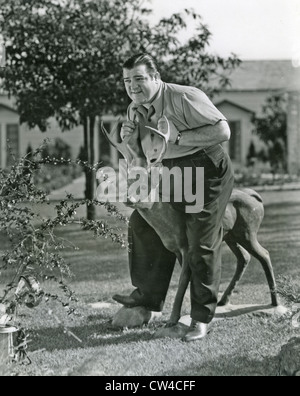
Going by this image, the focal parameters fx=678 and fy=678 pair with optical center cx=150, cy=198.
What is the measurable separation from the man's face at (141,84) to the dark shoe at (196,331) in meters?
1.40

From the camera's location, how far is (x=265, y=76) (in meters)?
5.95

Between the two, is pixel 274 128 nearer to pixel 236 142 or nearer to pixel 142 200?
pixel 236 142

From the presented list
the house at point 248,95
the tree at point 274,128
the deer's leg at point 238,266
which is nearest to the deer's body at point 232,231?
the deer's leg at point 238,266

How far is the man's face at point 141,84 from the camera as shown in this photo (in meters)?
4.04

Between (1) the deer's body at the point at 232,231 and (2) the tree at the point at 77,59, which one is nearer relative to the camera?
(1) the deer's body at the point at 232,231

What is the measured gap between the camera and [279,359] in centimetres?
368

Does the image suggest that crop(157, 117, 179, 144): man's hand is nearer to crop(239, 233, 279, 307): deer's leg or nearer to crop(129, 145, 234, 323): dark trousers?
crop(129, 145, 234, 323): dark trousers

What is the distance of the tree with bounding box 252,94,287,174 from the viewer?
246 inches

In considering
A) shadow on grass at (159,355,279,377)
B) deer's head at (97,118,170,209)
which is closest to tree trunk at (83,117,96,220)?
deer's head at (97,118,170,209)

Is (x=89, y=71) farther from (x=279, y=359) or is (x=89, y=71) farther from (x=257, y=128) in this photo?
(x=279, y=359)

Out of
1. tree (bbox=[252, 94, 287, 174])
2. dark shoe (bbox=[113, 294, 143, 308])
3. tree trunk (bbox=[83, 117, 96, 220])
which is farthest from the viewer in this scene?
tree (bbox=[252, 94, 287, 174])

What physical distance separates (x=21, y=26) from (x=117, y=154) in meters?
1.24

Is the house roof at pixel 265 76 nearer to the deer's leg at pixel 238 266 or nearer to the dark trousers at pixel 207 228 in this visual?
the dark trousers at pixel 207 228
